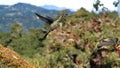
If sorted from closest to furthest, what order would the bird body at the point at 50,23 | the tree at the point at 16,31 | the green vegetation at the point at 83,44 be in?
the green vegetation at the point at 83,44, the bird body at the point at 50,23, the tree at the point at 16,31

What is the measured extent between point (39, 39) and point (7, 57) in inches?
1838

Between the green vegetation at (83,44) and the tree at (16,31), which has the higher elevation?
the green vegetation at (83,44)

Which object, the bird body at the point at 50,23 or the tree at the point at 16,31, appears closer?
the bird body at the point at 50,23

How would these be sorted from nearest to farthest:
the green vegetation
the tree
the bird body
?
1. the green vegetation
2. the bird body
3. the tree

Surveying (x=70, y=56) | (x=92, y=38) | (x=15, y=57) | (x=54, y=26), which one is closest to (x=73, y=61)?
(x=70, y=56)

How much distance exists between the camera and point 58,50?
66.1 feet

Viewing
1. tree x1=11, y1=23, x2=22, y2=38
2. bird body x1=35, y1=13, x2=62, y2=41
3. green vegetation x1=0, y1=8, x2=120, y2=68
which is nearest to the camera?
green vegetation x1=0, y1=8, x2=120, y2=68

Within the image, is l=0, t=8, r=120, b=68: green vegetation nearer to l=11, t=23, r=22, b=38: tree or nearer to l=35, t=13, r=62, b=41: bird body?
l=35, t=13, r=62, b=41: bird body

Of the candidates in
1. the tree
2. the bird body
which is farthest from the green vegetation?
the tree

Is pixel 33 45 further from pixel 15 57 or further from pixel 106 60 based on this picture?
pixel 15 57

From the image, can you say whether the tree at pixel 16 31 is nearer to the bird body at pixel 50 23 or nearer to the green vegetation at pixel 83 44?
the bird body at pixel 50 23

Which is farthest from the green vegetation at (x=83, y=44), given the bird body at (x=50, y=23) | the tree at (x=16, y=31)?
the tree at (x=16, y=31)

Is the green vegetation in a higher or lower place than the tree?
higher

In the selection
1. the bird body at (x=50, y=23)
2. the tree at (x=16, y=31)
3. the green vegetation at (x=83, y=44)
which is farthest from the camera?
the tree at (x=16, y=31)
